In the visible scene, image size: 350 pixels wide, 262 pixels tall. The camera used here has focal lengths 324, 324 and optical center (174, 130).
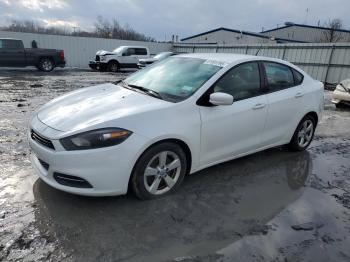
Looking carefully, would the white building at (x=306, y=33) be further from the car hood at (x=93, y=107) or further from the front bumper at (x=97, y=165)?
the front bumper at (x=97, y=165)

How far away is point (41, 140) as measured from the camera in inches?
132

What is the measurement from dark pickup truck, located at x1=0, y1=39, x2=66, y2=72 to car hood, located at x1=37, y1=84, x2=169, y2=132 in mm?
16215

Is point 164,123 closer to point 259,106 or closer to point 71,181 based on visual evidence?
point 71,181

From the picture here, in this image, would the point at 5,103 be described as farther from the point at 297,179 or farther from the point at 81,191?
the point at 297,179

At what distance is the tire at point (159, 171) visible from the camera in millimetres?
3377

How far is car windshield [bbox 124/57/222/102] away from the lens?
12.7ft

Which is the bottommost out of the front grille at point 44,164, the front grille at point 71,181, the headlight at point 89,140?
the front grille at point 71,181

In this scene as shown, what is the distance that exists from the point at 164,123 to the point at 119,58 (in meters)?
19.5

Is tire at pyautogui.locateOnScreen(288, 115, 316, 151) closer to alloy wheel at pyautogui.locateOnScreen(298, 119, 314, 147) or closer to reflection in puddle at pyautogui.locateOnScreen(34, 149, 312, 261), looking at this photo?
alloy wheel at pyautogui.locateOnScreen(298, 119, 314, 147)

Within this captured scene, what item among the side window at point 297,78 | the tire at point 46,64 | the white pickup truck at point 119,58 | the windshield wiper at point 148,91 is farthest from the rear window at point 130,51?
the windshield wiper at point 148,91

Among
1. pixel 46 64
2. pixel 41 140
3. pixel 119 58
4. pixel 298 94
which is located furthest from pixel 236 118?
pixel 119 58

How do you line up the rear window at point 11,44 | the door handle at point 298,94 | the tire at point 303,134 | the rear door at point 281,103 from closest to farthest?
the rear door at point 281,103 < the door handle at point 298,94 < the tire at point 303,134 < the rear window at point 11,44

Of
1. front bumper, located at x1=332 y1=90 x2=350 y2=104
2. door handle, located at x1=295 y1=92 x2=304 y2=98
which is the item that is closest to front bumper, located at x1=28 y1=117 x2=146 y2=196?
door handle, located at x1=295 y1=92 x2=304 y2=98

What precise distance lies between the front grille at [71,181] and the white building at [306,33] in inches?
1678
